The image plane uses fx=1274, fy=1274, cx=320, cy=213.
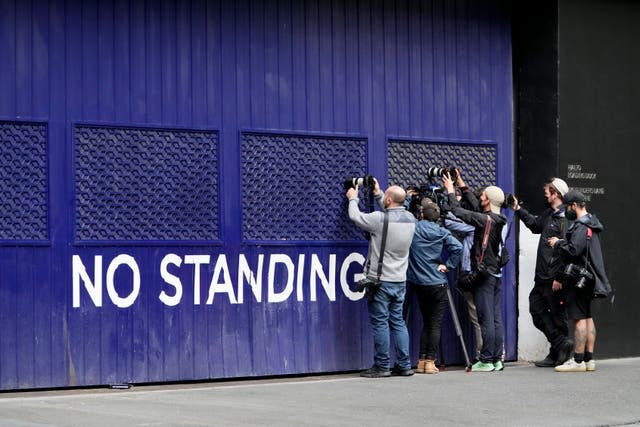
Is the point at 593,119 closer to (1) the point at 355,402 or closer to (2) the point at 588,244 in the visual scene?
(2) the point at 588,244

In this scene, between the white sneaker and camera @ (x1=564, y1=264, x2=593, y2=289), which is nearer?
camera @ (x1=564, y1=264, x2=593, y2=289)

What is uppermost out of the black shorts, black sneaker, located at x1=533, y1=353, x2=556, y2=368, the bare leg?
the black shorts

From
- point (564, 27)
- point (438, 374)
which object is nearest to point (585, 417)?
point (438, 374)

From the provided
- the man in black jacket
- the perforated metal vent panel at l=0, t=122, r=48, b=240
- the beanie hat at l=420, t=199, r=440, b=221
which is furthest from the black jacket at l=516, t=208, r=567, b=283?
the perforated metal vent panel at l=0, t=122, r=48, b=240

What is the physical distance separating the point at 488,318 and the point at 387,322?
1428 millimetres

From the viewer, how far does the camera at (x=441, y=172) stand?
46.7 feet

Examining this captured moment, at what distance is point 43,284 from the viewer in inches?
470

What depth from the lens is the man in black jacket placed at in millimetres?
14391

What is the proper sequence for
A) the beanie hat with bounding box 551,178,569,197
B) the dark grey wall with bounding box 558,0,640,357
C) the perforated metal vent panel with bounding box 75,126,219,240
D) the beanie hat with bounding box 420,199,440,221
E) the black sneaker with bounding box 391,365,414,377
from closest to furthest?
the perforated metal vent panel with bounding box 75,126,219,240 → the black sneaker with bounding box 391,365,414,377 → the beanie hat with bounding box 420,199,440,221 → the beanie hat with bounding box 551,178,569,197 → the dark grey wall with bounding box 558,0,640,357

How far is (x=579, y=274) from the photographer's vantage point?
543 inches

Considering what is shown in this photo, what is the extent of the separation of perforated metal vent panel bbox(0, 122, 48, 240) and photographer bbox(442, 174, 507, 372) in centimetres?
454

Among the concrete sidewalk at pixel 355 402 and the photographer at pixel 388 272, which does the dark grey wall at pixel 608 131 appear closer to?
the concrete sidewalk at pixel 355 402

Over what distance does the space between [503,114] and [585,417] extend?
220 inches

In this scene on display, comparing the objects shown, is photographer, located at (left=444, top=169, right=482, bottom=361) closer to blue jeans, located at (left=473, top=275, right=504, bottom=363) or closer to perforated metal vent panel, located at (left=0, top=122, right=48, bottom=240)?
blue jeans, located at (left=473, top=275, right=504, bottom=363)
